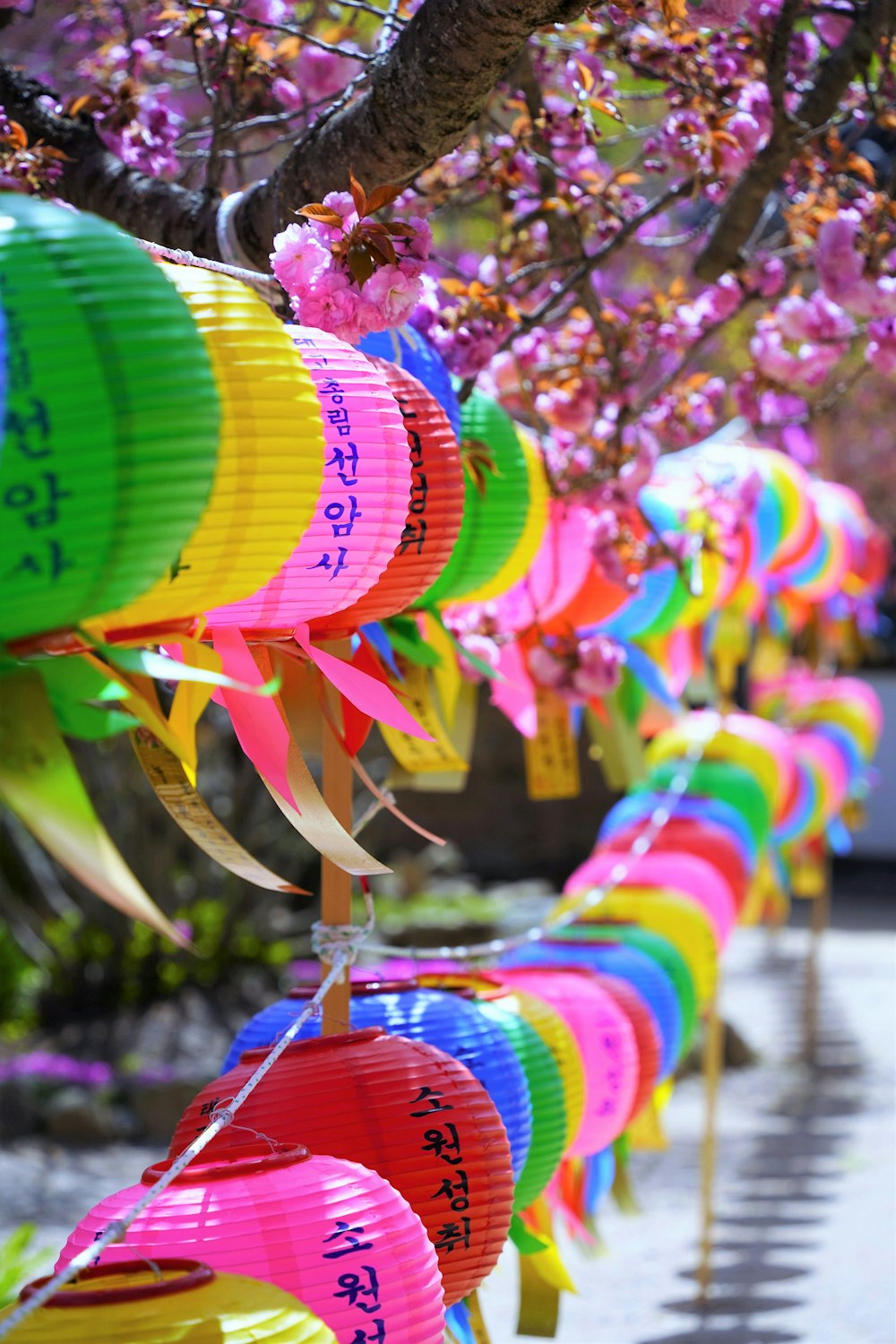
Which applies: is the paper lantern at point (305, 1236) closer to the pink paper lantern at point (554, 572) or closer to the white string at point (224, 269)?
the white string at point (224, 269)

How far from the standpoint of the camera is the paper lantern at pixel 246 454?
1.19 metres

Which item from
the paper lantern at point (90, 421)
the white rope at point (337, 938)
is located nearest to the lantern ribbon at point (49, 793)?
the paper lantern at point (90, 421)

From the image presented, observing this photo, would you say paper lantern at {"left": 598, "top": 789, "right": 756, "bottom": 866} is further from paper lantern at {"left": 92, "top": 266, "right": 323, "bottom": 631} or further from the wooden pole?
paper lantern at {"left": 92, "top": 266, "right": 323, "bottom": 631}

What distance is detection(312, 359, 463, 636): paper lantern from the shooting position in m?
1.64

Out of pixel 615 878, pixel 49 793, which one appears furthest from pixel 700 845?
Answer: pixel 49 793

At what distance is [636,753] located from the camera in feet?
10.7

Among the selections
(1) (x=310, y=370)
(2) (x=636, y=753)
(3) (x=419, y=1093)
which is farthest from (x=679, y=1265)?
(1) (x=310, y=370)

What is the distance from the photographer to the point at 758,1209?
4473mm

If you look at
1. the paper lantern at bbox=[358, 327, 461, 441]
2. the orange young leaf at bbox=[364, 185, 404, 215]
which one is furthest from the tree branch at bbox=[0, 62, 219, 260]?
the orange young leaf at bbox=[364, 185, 404, 215]

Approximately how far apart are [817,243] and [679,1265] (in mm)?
2754

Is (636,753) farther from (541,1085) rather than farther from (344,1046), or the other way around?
(344,1046)

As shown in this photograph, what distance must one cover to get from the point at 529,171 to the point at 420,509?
1103 mm

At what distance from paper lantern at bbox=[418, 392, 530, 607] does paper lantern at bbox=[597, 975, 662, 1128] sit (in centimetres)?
81

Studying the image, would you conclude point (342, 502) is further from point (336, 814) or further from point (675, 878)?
point (675, 878)
